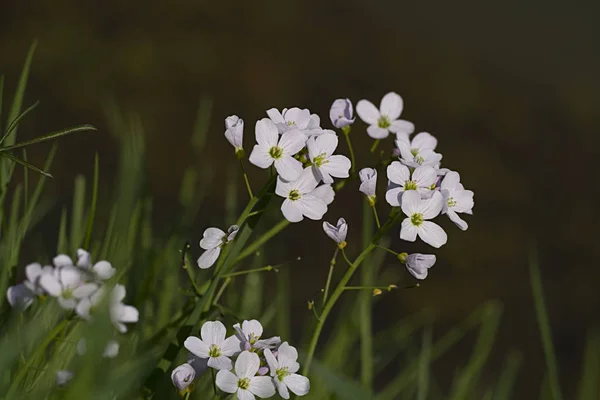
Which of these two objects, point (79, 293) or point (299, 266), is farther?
point (299, 266)

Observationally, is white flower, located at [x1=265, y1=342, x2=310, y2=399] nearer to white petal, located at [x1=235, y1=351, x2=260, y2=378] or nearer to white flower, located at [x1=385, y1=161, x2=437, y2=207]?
white petal, located at [x1=235, y1=351, x2=260, y2=378]

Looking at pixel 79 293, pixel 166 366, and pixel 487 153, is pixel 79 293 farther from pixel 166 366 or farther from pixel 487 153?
pixel 487 153

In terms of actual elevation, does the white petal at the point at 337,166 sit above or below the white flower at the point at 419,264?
above

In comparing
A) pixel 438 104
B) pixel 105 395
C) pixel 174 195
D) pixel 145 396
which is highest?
pixel 105 395

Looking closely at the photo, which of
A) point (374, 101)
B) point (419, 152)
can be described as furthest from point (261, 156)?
point (374, 101)

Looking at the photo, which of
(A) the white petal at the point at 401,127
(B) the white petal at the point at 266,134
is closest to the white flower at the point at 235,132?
(B) the white petal at the point at 266,134

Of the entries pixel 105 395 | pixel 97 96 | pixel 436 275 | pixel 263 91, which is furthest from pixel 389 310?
pixel 105 395

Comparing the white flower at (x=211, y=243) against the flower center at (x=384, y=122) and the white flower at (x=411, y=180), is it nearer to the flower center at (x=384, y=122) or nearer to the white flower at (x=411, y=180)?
the white flower at (x=411, y=180)

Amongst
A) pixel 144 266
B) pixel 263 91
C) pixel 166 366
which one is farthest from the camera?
pixel 263 91
